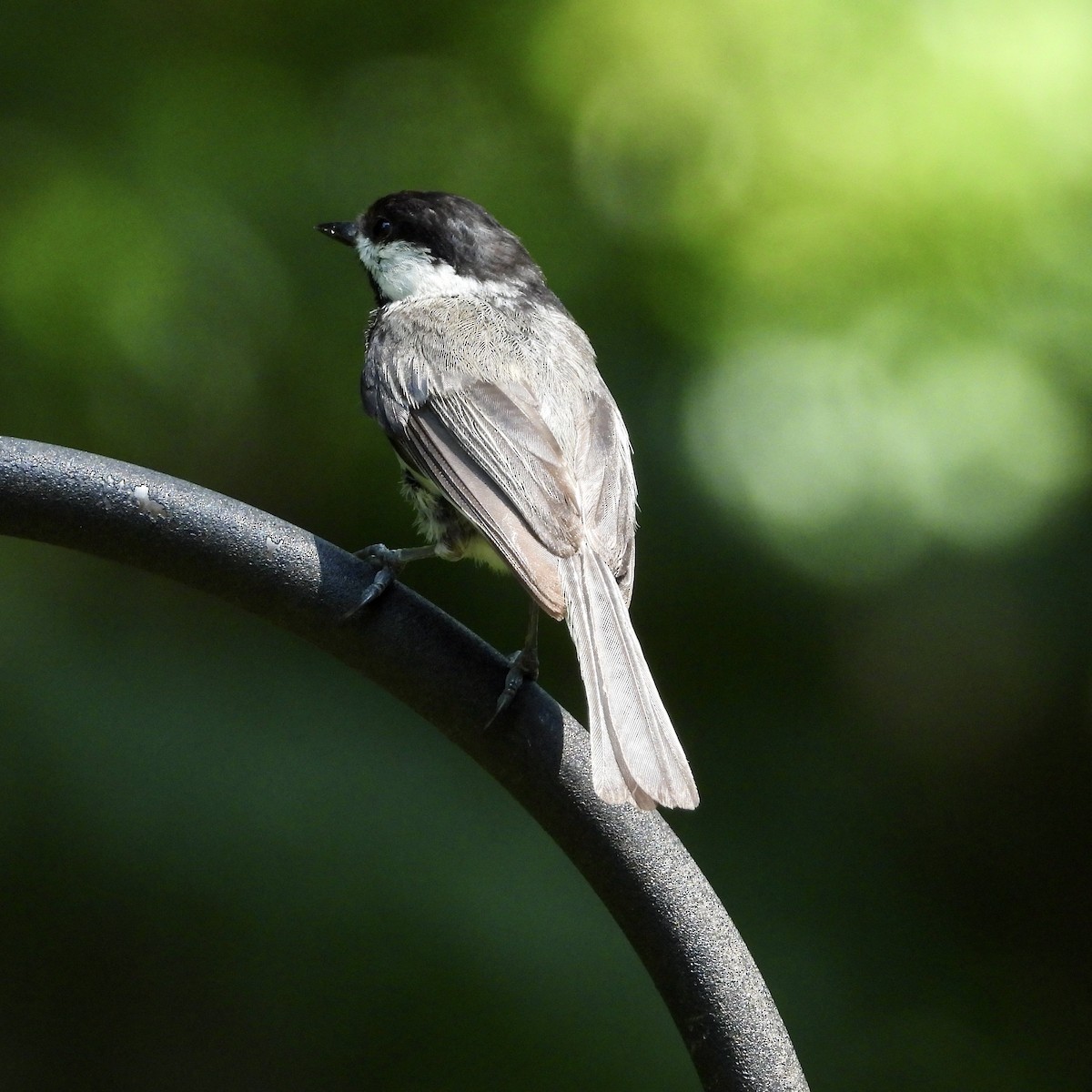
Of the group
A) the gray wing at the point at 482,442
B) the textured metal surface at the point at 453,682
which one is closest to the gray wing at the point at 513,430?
the gray wing at the point at 482,442

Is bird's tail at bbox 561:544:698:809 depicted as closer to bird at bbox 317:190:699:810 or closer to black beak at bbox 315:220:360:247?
bird at bbox 317:190:699:810

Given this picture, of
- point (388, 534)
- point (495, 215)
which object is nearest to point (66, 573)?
point (388, 534)

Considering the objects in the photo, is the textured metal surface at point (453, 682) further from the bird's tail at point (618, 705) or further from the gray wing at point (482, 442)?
the gray wing at point (482, 442)

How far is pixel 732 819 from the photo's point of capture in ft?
11.2

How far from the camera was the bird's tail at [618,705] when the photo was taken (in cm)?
174

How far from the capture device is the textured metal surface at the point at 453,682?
1.72 meters

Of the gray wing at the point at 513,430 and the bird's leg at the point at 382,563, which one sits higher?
the gray wing at the point at 513,430

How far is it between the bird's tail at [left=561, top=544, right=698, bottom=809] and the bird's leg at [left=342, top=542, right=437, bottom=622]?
24 centimetres

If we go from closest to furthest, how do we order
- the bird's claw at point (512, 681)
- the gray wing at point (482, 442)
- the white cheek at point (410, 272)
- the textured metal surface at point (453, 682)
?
the textured metal surface at point (453, 682) < the bird's claw at point (512, 681) < the gray wing at point (482, 442) < the white cheek at point (410, 272)

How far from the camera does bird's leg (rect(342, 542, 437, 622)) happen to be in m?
1.91

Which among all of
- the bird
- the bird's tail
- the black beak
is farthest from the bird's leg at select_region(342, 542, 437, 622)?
the black beak

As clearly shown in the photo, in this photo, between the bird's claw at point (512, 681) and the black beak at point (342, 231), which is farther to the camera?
the black beak at point (342, 231)

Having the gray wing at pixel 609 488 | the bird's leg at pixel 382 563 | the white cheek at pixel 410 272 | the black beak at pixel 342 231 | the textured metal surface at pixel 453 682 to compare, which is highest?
the black beak at pixel 342 231

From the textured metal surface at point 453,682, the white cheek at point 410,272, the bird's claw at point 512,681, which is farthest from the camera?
the white cheek at point 410,272
